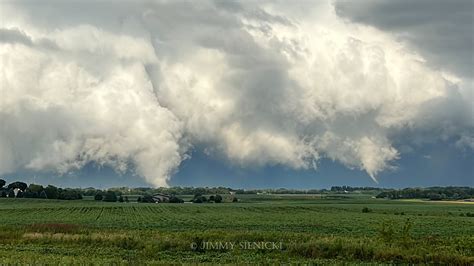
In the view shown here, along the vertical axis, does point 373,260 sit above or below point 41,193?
below

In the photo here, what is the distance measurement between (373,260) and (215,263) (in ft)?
35.1

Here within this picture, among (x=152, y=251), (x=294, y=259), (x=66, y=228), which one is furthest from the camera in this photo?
(x=66, y=228)

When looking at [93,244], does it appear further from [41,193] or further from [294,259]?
[41,193]

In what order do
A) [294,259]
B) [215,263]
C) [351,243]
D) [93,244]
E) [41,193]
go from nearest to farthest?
[215,263] < [294,259] < [351,243] < [93,244] < [41,193]

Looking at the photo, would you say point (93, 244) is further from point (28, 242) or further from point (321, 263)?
point (321, 263)

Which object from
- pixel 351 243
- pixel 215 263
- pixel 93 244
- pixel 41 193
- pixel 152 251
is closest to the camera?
pixel 215 263

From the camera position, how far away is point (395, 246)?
1526 inches

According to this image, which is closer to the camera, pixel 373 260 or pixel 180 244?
pixel 373 260

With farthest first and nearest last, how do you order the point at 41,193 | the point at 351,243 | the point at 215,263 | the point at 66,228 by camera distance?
the point at 41,193
the point at 66,228
the point at 351,243
the point at 215,263

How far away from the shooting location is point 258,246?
4150 centimetres

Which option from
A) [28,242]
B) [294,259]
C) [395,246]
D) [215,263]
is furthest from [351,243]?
[28,242]

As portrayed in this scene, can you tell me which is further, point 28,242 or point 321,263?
point 28,242

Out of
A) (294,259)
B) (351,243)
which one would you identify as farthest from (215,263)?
(351,243)

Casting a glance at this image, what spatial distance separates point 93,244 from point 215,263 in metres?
15.0
